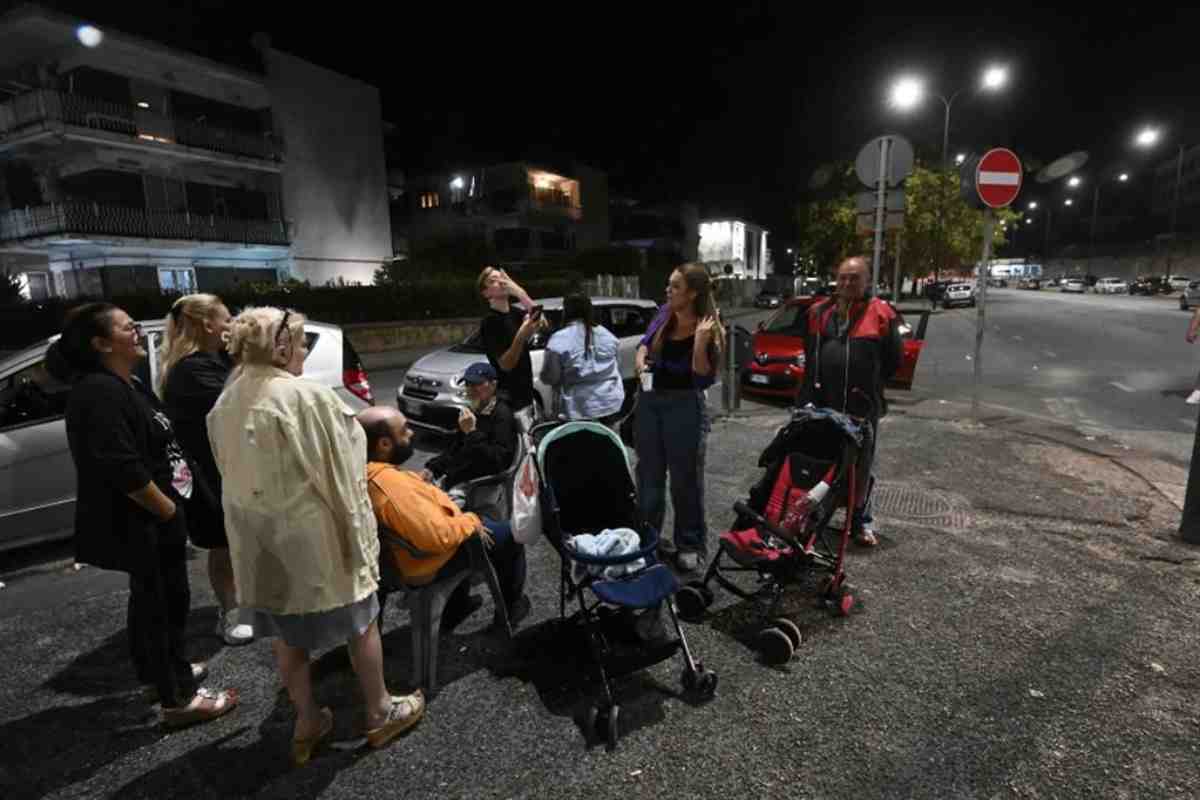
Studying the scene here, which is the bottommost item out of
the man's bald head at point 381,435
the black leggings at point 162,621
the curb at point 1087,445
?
the curb at point 1087,445

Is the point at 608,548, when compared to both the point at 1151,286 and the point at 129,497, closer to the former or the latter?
the point at 129,497

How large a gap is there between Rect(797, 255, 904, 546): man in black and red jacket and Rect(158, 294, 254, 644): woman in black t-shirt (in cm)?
376

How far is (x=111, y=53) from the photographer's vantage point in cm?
1919

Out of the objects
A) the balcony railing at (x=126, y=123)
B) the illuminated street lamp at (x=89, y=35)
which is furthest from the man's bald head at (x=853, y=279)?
the illuminated street lamp at (x=89, y=35)

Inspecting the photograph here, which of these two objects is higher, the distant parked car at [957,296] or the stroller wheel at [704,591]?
the distant parked car at [957,296]

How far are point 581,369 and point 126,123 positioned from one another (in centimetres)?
2325

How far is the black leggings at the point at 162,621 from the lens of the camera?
258cm

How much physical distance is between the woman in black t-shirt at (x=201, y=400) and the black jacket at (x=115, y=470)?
48cm

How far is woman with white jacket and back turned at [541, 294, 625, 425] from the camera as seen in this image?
4.65m

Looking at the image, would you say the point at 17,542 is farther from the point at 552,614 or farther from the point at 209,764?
the point at 552,614

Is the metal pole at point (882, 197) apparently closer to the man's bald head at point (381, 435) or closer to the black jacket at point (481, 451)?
the black jacket at point (481, 451)

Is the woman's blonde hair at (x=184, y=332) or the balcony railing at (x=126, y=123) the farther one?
the balcony railing at (x=126, y=123)

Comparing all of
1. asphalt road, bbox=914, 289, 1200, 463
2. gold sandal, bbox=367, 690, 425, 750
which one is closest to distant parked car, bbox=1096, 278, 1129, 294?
asphalt road, bbox=914, 289, 1200, 463

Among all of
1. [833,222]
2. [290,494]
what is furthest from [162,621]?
[833,222]
